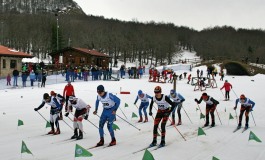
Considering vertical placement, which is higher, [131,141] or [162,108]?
[162,108]

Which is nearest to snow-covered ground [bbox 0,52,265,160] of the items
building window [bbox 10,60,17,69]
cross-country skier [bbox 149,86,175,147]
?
cross-country skier [bbox 149,86,175,147]

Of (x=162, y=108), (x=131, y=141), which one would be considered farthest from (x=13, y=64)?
(x=162, y=108)

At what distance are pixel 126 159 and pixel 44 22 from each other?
331ft

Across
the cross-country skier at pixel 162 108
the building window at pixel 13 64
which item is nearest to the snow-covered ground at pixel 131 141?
the cross-country skier at pixel 162 108

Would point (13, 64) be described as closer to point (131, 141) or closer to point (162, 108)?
point (131, 141)

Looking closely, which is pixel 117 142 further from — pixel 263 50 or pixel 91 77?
pixel 263 50

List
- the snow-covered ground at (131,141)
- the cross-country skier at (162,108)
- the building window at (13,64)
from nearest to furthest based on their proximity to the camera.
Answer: the snow-covered ground at (131,141), the cross-country skier at (162,108), the building window at (13,64)

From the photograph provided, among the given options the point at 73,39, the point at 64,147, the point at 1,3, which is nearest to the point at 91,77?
the point at 64,147

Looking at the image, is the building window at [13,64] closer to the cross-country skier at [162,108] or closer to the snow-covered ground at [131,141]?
the snow-covered ground at [131,141]

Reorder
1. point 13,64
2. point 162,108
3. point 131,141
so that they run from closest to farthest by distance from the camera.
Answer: point 162,108, point 131,141, point 13,64

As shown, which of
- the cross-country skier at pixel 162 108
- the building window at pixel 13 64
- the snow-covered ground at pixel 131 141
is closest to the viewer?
the snow-covered ground at pixel 131 141

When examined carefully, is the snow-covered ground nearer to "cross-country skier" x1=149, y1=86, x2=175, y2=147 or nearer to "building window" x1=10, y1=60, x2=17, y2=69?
"cross-country skier" x1=149, y1=86, x2=175, y2=147

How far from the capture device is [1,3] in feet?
548

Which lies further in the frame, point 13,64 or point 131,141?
point 13,64
